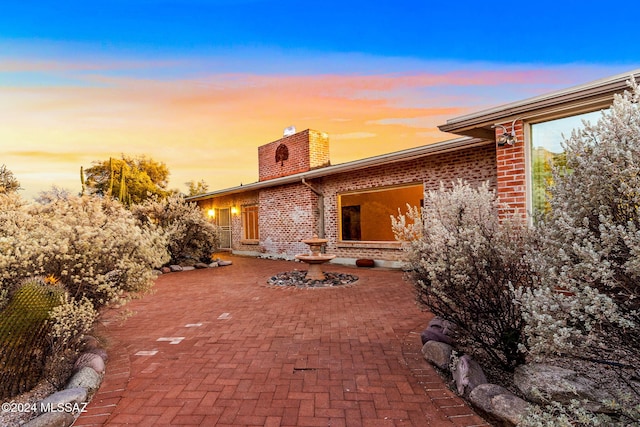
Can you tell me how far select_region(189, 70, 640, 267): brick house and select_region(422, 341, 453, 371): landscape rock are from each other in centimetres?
187

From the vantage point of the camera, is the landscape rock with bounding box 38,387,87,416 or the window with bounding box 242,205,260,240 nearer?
the landscape rock with bounding box 38,387,87,416

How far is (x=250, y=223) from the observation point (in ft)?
51.7

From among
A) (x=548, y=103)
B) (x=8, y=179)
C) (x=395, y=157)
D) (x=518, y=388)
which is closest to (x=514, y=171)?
(x=548, y=103)

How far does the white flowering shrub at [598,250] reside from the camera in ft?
5.61

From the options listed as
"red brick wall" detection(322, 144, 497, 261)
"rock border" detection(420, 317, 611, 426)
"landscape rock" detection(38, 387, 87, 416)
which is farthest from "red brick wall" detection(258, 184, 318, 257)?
"landscape rock" detection(38, 387, 87, 416)

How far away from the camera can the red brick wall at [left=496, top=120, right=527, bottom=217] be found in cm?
462

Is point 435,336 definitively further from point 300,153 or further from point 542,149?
point 300,153

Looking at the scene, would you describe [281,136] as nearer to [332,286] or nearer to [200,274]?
[200,274]

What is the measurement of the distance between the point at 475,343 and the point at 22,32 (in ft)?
34.8

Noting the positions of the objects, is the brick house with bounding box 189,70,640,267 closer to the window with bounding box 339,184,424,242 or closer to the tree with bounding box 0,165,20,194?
the window with bounding box 339,184,424,242

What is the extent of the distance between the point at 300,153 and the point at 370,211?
641 cm

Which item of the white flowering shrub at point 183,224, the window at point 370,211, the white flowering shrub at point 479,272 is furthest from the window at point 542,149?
the white flowering shrub at point 183,224

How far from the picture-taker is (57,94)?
8.64 meters

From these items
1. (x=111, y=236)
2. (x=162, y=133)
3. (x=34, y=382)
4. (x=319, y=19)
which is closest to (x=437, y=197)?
(x=111, y=236)
